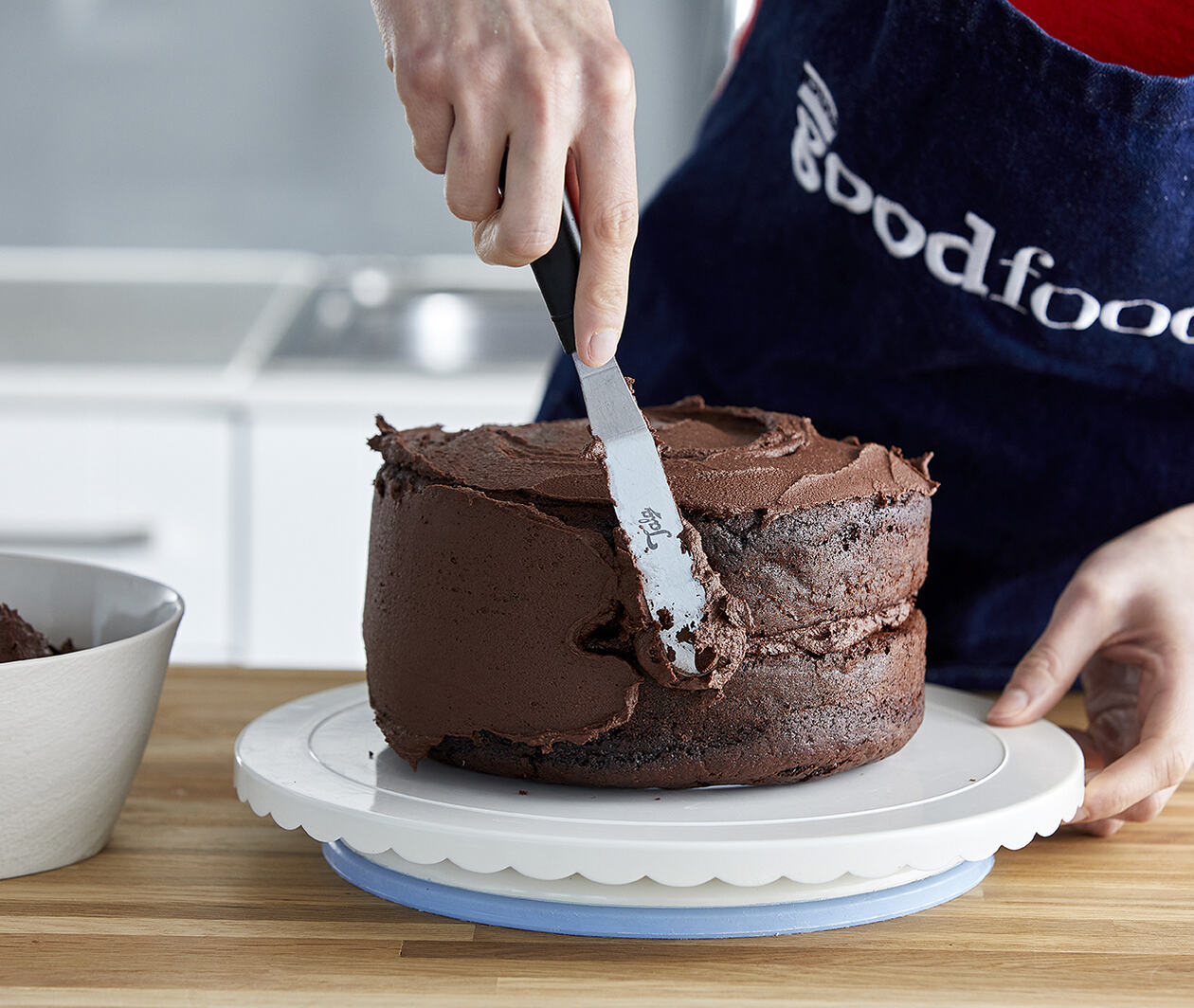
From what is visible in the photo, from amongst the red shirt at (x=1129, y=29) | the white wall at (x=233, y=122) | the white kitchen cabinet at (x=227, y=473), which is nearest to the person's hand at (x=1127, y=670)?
the red shirt at (x=1129, y=29)

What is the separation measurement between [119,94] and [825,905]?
2.64 meters

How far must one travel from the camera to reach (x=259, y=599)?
2016mm

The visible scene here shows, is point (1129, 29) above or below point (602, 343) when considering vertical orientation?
above

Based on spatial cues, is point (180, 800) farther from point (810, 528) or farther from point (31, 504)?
point (31, 504)

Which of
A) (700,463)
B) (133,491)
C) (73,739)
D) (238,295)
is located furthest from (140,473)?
(700,463)

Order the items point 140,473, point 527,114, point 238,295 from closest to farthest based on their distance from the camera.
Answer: point 527,114, point 140,473, point 238,295

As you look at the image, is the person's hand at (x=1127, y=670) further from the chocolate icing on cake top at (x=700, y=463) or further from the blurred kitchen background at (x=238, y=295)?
the blurred kitchen background at (x=238, y=295)

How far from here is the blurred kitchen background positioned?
1.98 m

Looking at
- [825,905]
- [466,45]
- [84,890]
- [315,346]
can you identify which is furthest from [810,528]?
[315,346]

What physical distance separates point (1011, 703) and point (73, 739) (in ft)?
1.98

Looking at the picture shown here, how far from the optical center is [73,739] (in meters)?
0.74

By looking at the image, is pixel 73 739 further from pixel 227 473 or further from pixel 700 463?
pixel 227 473

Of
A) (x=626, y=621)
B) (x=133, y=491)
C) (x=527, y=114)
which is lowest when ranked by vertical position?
(x=133, y=491)

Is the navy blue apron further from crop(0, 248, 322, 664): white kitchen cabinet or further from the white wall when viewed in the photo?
the white wall
